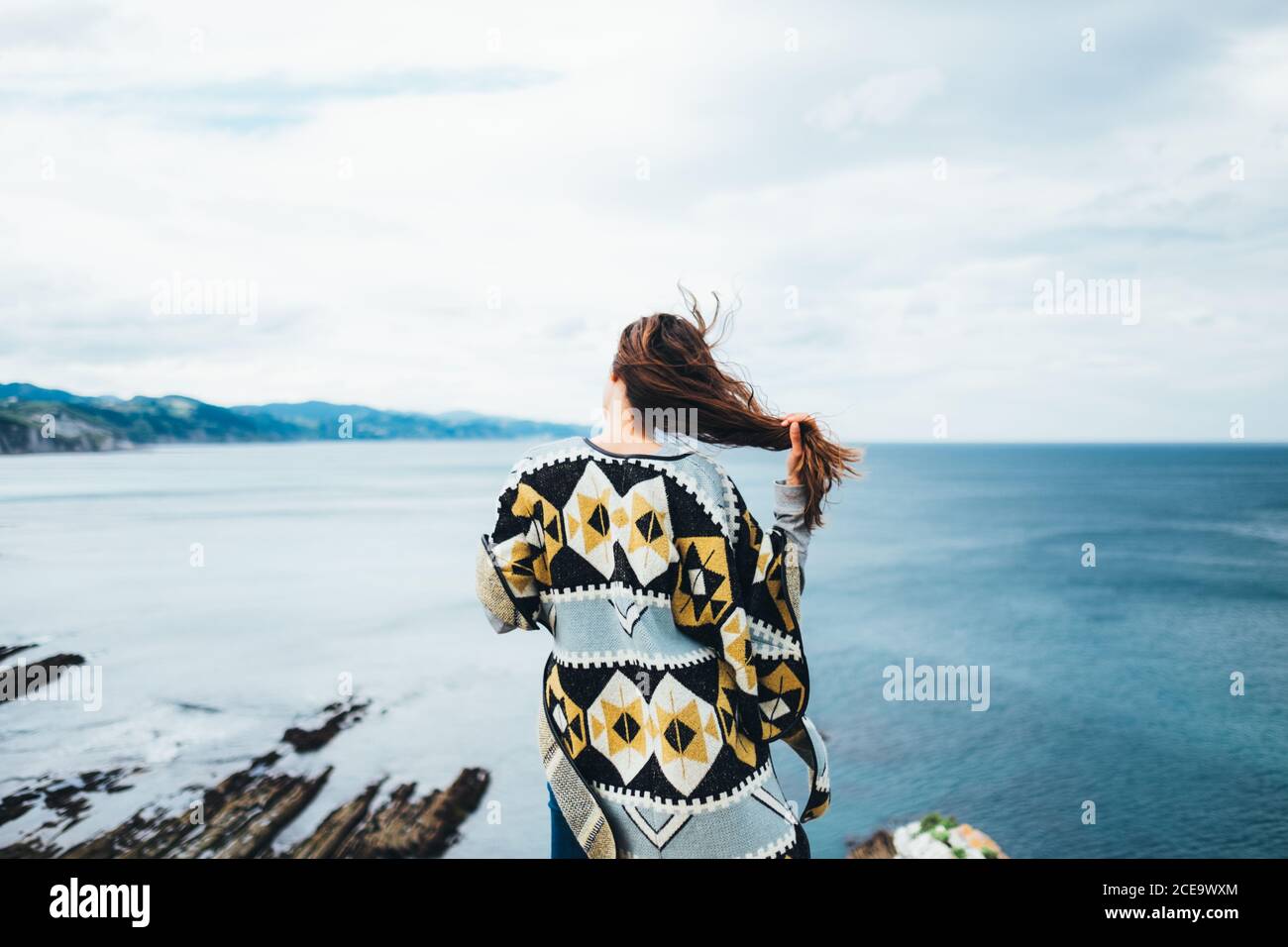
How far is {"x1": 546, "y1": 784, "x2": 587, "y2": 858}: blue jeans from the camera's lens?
5.68 ft

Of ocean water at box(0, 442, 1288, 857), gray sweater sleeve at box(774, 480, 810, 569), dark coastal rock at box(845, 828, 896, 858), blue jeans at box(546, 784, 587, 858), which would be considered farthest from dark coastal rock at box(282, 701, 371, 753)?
gray sweater sleeve at box(774, 480, 810, 569)

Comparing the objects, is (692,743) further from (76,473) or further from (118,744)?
(76,473)

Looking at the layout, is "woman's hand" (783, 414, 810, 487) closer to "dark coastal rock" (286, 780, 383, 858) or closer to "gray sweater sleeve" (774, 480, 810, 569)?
"gray sweater sleeve" (774, 480, 810, 569)

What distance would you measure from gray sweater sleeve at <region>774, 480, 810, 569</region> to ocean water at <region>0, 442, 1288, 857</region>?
0.29m

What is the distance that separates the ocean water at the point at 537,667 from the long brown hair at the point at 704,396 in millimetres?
237

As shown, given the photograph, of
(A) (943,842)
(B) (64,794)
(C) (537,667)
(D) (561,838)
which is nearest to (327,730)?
(B) (64,794)

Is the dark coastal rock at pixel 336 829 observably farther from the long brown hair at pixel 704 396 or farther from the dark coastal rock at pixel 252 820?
the long brown hair at pixel 704 396

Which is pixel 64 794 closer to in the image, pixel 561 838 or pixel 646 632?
pixel 561 838

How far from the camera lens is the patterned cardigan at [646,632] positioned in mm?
1581

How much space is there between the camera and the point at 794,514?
5.87ft

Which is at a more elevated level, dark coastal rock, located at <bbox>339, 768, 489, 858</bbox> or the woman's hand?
the woman's hand

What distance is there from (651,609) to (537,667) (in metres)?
16.3
